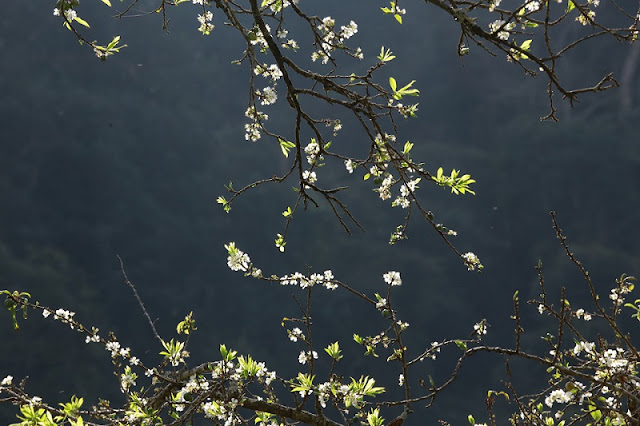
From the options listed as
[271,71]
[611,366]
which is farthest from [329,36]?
[611,366]

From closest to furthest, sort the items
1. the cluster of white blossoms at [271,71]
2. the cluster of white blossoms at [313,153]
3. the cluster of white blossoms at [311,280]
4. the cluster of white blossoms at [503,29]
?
the cluster of white blossoms at [503,29]
the cluster of white blossoms at [313,153]
the cluster of white blossoms at [271,71]
the cluster of white blossoms at [311,280]

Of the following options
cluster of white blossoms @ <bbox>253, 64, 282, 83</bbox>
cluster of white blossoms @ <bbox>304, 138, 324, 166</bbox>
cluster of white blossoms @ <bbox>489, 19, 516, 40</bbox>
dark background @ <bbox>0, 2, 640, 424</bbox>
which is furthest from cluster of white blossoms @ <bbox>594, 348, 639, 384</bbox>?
dark background @ <bbox>0, 2, 640, 424</bbox>

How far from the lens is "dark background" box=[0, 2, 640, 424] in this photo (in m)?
13.3

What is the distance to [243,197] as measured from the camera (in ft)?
46.6

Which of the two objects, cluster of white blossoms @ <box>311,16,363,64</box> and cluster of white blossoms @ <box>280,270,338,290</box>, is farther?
cluster of white blossoms @ <box>280,270,338,290</box>

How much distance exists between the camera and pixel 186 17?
14.4 meters

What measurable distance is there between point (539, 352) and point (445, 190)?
3646 mm

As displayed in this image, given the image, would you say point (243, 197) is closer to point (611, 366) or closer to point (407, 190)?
point (407, 190)

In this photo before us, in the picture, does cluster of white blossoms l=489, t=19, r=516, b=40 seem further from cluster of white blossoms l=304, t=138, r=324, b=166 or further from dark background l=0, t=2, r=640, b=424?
dark background l=0, t=2, r=640, b=424

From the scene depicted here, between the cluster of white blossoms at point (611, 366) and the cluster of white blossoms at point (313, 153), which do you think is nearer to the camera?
the cluster of white blossoms at point (611, 366)

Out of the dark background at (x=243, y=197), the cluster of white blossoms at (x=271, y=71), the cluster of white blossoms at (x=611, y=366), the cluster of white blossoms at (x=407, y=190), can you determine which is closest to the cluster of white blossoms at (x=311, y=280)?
the cluster of white blossoms at (x=407, y=190)

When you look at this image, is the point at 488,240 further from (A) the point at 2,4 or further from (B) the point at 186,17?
(A) the point at 2,4

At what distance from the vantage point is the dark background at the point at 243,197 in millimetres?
13297

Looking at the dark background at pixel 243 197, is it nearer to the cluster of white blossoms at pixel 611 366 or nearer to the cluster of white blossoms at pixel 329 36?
the cluster of white blossoms at pixel 329 36
